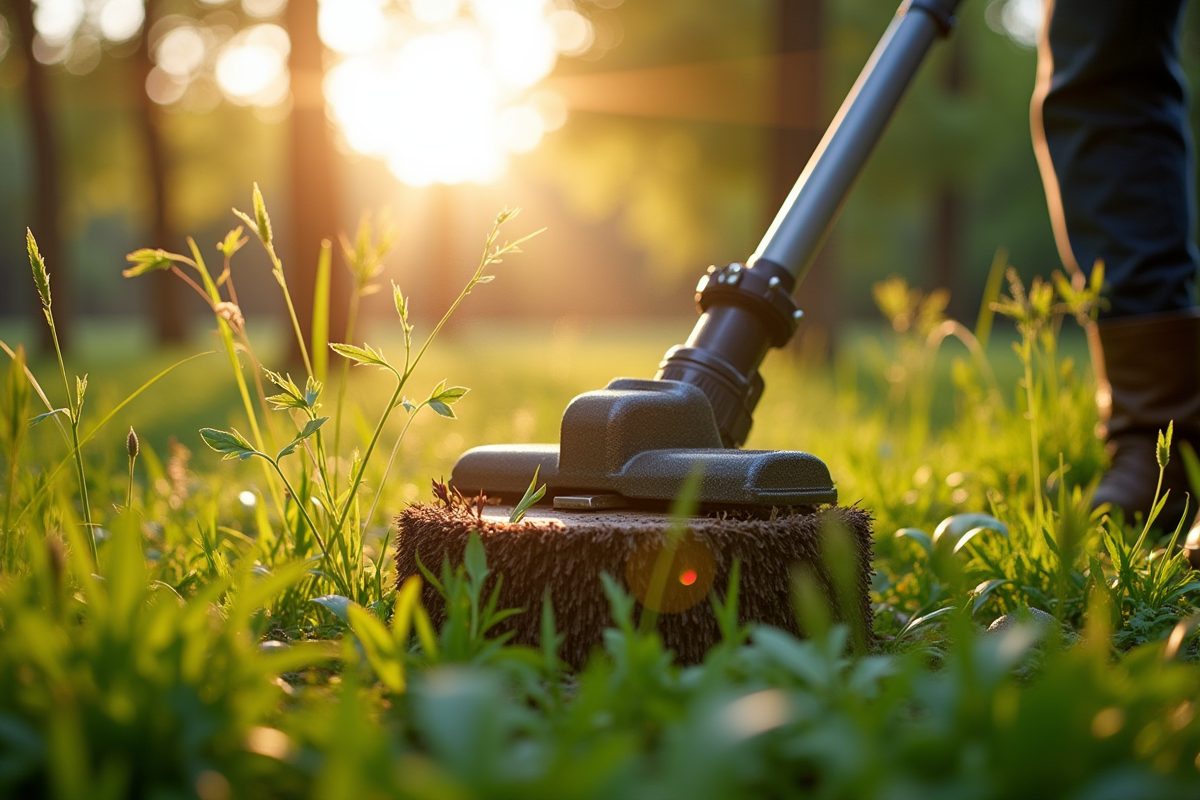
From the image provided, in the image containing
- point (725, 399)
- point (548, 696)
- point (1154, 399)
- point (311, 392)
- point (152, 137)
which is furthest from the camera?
point (152, 137)

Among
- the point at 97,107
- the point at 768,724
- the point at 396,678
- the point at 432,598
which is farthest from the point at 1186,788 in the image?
the point at 97,107

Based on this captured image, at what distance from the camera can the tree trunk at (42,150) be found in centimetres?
1126

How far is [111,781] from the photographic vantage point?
57 centimetres

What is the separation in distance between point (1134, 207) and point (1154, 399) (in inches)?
17.5

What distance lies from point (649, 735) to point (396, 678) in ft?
0.83

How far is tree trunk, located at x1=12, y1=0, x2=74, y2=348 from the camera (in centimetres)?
1126

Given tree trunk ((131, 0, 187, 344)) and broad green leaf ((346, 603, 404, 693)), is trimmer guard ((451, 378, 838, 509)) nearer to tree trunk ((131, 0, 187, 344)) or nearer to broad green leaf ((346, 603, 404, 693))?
broad green leaf ((346, 603, 404, 693))

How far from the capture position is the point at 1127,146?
218cm

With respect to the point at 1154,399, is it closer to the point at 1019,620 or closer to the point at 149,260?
the point at 1019,620

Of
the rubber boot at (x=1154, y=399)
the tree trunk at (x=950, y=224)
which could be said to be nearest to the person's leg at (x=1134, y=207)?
the rubber boot at (x=1154, y=399)

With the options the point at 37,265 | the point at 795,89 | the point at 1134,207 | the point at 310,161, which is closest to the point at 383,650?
the point at 37,265

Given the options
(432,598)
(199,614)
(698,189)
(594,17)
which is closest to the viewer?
(199,614)

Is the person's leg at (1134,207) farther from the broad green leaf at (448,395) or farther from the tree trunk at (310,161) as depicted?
the tree trunk at (310,161)

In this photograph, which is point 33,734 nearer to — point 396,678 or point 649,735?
point 396,678
